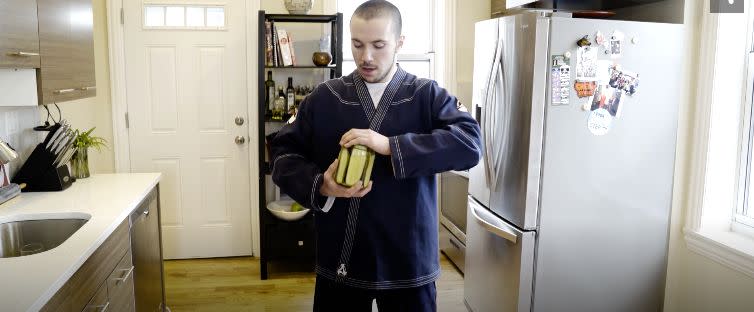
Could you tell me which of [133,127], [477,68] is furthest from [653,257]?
[133,127]

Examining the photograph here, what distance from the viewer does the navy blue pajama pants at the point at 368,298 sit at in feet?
5.84

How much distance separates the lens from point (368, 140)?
1559mm

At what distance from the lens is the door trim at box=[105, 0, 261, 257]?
156 inches

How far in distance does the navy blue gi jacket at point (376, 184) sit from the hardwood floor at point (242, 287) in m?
1.74

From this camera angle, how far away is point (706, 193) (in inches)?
98.6

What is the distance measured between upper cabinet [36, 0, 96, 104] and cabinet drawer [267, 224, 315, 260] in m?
1.40

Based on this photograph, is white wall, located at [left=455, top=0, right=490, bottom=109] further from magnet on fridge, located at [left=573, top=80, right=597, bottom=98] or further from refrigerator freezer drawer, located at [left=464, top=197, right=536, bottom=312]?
magnet on fridge, located at [left=573, top=80, right=597, bottom=98]

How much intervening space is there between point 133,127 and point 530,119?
2.74m

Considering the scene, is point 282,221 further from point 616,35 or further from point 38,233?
point 616,35

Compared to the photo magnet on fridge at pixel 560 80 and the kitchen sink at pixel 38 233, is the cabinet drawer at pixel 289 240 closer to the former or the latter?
the kitchen sink at pixel 38 233

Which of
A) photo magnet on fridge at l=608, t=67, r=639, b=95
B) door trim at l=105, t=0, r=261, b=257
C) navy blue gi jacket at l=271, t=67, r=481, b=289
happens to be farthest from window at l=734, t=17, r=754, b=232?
door trim at l=105, t=0, r=261, b=257

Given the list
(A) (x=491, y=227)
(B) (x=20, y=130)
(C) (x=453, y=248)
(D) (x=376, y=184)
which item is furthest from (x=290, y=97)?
(D) (x=376, y=184)

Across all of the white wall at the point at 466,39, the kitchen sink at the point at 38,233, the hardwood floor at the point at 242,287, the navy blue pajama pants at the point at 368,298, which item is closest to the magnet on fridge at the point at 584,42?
the navy blue pajama pants at the point at 368,298

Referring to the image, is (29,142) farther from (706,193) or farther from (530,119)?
(706,193)
